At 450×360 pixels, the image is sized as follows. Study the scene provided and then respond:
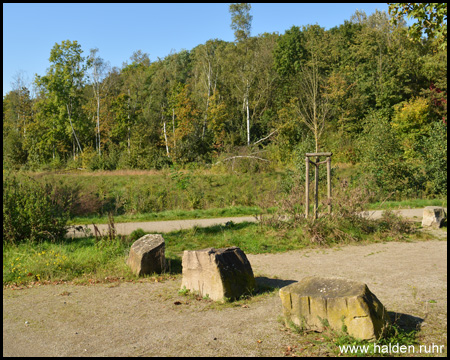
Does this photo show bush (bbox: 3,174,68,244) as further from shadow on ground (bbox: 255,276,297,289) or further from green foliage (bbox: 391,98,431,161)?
green foliage (bbox: 391,98,431,161)

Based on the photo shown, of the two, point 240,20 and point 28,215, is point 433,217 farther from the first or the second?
point 240,20

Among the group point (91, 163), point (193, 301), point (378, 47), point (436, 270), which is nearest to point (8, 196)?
point (193, 301)

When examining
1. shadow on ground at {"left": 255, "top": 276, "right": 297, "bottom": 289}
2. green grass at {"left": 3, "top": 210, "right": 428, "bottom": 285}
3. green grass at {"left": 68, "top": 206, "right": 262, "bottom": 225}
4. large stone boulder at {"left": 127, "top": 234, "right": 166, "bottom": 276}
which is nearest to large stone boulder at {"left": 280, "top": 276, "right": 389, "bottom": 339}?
shadow on ground at {"left": 255, "top": 276, "right": 297, "bottom": 289}

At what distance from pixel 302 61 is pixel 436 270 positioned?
136ft

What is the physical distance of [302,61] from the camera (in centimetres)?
4681

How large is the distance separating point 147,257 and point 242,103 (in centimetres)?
3763

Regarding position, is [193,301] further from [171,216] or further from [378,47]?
[378,47]

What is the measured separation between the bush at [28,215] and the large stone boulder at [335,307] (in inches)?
289

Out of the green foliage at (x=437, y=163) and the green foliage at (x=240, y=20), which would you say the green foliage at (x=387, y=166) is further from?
the green foliage at (x=240, y=20)

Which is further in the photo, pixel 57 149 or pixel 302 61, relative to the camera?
pixel 302 61

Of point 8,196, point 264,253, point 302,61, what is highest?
point 302,61

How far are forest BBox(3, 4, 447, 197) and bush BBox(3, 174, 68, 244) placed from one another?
23.8 metres

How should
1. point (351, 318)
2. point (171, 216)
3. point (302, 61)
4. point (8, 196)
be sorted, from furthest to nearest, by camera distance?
point (302, 61) < point (171, 216) < point (8, 196) < point (351, 318)

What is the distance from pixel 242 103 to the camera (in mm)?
44812
